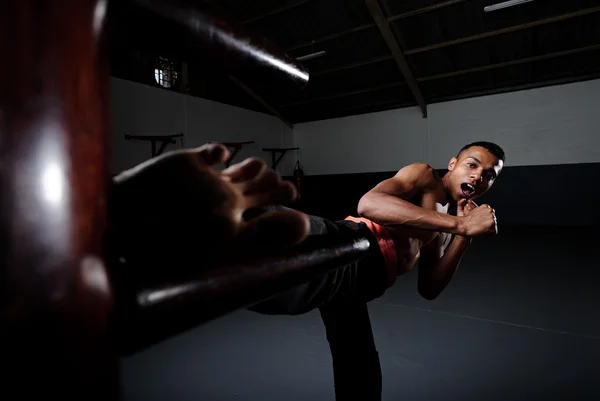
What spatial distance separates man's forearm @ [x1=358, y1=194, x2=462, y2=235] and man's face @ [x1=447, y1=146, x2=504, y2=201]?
0.47 meters

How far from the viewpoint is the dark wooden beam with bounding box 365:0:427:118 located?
210 inches

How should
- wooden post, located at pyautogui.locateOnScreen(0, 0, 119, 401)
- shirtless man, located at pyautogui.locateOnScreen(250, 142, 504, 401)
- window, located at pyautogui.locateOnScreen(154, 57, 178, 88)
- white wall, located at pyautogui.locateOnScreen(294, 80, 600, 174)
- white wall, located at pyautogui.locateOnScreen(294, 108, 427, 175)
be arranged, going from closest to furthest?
wooden post, located at pyautogui.locateOnScreen(0, 0, 119, 401)
shirtless man, located at pyautogui.locateOnScreen(250, 142, 504, 401)
white wall, located at pyautogui.locateOnScreen(294, 80, 600, 174)
window, located at pyautogui.locateOnScreen(154, 57, 178, 88)
white wall, located at pyautogui.locateOnScreen(294, 108, 427, 175)

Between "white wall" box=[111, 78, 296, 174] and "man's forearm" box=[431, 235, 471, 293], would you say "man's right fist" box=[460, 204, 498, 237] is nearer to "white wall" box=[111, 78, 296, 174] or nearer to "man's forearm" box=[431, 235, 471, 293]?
"man's forearm" box=[431, 235, 471, 293]

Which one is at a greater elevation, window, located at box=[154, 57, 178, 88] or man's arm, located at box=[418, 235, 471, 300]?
window, located at box=[154, 57, 178, 88]

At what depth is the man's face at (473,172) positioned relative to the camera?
1.72 m

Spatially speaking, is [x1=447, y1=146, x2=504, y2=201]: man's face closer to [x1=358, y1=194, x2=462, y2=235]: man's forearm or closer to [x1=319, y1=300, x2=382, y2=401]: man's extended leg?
[x1=358, y1=194, x2=462, y2=235]: man's forearm

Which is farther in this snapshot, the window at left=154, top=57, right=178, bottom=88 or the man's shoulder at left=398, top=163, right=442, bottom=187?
the window at left=154, top=57, right=178, bottom=88

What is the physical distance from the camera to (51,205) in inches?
7.3

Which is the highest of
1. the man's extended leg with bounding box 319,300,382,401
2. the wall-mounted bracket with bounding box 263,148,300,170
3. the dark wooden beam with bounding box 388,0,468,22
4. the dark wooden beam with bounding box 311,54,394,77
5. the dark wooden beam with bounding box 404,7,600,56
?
the dark wooden beam with bounding box 388,0,468,22

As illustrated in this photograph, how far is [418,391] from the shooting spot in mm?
1611

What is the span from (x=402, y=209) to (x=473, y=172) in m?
0.60

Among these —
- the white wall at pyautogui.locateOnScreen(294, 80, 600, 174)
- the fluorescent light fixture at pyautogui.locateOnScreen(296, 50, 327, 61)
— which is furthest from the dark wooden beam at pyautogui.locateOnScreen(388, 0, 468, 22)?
the white wall at pyautogui.locateOnScreen(294, 80, 600, 174)

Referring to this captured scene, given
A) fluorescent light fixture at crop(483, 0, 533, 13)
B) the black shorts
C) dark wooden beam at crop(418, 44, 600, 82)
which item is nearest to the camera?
the black shorts

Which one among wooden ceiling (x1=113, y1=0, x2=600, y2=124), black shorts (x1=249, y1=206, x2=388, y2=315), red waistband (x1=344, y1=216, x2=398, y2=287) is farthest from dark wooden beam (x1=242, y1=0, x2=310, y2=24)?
black shorts (x1=249, y1=206, x2=388, y2=315)
